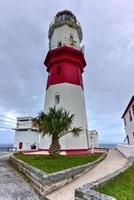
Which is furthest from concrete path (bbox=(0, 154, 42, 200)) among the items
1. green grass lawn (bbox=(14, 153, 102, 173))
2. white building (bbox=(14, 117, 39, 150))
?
white building (bbox=(14, 117, 39, 150))

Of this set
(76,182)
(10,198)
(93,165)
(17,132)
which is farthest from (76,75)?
(17,132)

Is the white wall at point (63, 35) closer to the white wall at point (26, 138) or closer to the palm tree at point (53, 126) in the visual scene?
the palm tree at point (53, 126)

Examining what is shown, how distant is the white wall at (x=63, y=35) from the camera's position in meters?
22.5

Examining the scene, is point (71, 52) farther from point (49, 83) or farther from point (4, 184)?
point (4, 184)

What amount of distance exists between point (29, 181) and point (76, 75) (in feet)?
48.9

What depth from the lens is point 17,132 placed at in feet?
106

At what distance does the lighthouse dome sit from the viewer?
22441 mm

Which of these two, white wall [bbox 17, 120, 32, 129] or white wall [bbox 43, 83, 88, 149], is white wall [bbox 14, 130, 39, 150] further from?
white wall [bbox 43, 83, 88, 149]

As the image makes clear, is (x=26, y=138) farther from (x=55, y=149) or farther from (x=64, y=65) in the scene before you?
(x=55, y=149)

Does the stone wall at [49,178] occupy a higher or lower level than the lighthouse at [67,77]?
lower

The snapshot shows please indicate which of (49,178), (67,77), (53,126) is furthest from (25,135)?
(49,178)

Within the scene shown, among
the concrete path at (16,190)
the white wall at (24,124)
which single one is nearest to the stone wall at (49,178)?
the concrete path at (16,190)

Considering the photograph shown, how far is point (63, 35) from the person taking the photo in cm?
2270

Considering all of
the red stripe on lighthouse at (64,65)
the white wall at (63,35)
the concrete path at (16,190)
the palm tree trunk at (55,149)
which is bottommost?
the concrete path at (16,190)
